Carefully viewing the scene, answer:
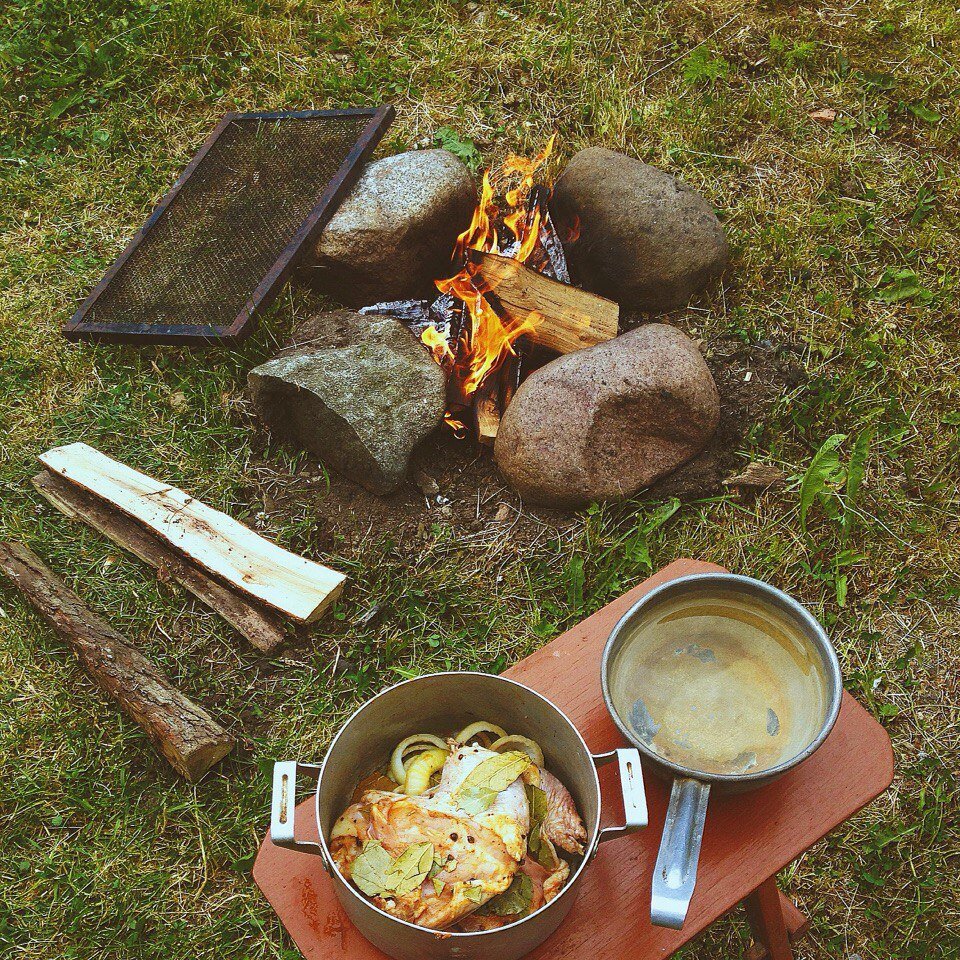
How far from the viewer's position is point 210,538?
110 inches

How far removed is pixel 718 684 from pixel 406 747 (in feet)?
2.07

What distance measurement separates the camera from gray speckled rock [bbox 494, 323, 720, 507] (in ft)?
9.14

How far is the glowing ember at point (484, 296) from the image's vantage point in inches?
123

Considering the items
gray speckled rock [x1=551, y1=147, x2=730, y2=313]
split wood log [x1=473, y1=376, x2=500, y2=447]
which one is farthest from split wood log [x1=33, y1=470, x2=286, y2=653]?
gray speckled rock [x1=551, y1=147, x2=730, y2=313]

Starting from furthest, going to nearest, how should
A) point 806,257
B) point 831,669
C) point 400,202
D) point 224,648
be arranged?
point 806,257 → point 400,202 → point 224,648 → point 831,669

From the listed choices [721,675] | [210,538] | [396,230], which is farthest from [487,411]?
[721,675]

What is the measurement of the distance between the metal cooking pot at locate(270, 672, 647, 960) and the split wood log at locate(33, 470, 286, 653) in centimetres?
132

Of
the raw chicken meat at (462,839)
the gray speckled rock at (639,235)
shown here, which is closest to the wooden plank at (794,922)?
the raw chicken meat at (462,839)

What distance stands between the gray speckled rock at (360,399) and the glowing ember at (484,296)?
127 mm

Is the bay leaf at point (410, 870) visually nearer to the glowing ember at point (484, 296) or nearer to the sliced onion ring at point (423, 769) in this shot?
the sliced onion ring at point (423, 769)

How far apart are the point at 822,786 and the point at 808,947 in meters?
1.22

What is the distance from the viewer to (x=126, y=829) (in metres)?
2.48

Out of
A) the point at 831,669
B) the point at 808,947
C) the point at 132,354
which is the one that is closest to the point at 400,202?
the point at 132,354

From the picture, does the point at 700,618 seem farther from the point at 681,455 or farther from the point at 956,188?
the point at 956,188
